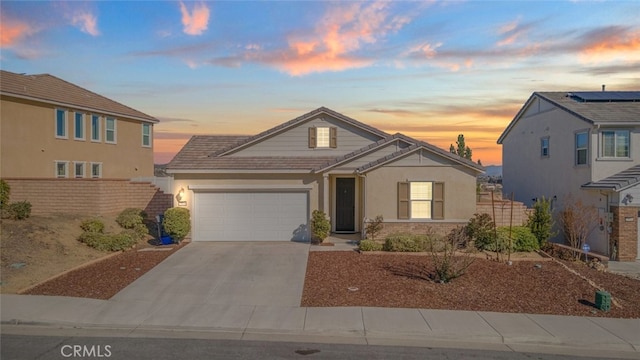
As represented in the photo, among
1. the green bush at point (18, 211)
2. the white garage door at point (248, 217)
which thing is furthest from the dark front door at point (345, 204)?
the green bush at point (18, 211)

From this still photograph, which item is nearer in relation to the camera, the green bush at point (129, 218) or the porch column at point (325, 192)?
the porch column at point (325, 192)

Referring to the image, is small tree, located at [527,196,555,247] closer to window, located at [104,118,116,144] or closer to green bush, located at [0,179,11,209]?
green bush, located at [0,179,11,209]

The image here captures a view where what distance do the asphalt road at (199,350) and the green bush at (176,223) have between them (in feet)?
29.6

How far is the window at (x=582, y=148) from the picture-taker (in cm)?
2005

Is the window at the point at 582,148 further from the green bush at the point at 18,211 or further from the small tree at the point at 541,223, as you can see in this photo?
the green bush at the point at 18,211

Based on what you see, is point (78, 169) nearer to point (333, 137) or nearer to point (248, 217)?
point (248, 217)

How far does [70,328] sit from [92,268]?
5.11m

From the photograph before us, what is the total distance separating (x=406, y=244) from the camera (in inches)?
654

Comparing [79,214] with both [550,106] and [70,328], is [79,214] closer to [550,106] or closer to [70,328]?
[70,328]

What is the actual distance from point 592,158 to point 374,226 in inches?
375

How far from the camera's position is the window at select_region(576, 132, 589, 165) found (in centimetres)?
2005

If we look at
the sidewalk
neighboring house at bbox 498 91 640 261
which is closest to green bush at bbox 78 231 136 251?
the sidewalk

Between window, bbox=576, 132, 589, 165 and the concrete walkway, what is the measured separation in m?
11.4

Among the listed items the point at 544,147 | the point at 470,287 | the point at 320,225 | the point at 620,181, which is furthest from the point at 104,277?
the point at 544,147
